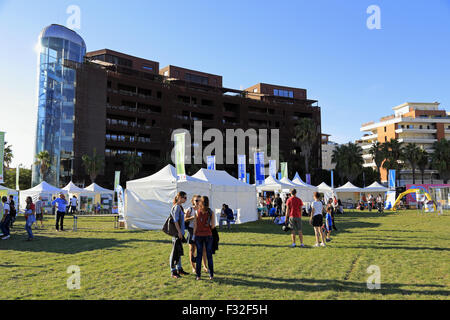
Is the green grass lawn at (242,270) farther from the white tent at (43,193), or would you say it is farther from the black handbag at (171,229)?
the white tent at (43,193)

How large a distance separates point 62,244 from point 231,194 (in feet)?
35.1

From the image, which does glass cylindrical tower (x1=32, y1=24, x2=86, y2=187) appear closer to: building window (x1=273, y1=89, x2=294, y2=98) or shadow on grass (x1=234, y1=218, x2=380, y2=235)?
shadow on grass (x1=234, y1=218, x2=380, y2=235)

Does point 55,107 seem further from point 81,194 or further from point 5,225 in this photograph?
point 5,225

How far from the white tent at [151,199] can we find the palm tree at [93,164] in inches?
1303

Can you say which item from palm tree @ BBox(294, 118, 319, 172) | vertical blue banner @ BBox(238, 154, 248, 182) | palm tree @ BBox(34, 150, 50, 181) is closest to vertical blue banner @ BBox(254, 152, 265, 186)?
vertical blue banner @ BBox(238, 154, 248, 182)

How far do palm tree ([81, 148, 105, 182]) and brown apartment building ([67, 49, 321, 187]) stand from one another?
8.72ft

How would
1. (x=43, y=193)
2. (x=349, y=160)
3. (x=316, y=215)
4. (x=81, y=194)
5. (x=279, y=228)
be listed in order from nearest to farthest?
(x=316, y=215) < (x=279, y=228) < (x=43, y=193) < (x=81, y=194) < (x=349, y=160)

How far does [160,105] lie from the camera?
60.3m

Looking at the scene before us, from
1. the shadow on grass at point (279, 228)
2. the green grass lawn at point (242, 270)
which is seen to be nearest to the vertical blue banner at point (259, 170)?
the shadow on grass at point (279, 228)

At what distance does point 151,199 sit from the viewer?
1834 centimetres

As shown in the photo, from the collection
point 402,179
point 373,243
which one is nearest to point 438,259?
point 373,243

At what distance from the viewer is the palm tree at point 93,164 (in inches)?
1912

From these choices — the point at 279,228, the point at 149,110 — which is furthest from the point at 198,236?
the point at 149,110
